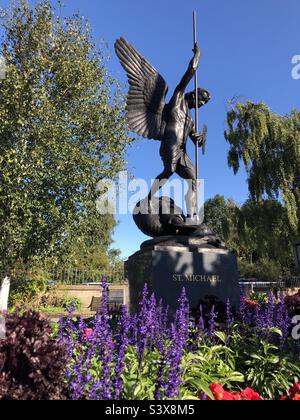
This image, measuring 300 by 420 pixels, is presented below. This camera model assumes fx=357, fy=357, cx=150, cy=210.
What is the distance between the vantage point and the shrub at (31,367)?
2.43 metres

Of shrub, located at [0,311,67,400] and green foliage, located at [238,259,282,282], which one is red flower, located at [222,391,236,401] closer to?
shrub, located at [0,311,67,400]

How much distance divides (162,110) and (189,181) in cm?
171

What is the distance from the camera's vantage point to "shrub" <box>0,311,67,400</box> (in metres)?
2.43

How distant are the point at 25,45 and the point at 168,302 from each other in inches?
535

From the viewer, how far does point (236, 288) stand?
6.18 m

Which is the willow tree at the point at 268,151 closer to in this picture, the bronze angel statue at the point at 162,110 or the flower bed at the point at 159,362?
the bronze angel statue at the point at 162,110

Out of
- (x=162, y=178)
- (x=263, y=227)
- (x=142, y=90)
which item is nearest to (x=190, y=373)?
(x=162, y=178)

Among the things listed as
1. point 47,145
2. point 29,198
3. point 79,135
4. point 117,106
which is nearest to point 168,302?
point 29,198

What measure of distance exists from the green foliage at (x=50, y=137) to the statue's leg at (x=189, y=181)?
6522mm

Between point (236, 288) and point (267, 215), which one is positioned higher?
point (267, 215)

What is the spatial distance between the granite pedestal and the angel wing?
281cm

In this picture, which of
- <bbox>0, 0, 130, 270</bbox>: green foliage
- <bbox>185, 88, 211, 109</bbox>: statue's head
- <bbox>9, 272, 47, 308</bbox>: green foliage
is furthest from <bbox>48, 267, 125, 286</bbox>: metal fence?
<bbox>185, 88, 211, 109</bbox>: statue's head

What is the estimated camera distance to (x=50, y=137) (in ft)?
43.1

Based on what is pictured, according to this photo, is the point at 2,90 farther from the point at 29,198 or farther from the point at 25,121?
the point at 29,198
